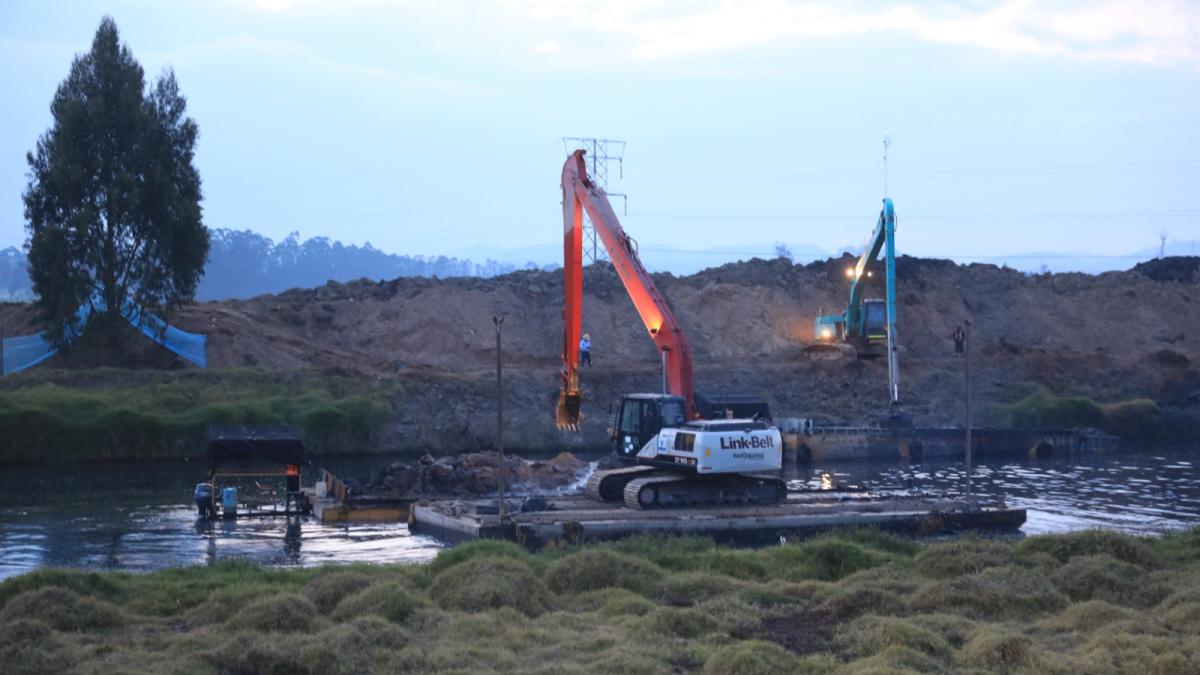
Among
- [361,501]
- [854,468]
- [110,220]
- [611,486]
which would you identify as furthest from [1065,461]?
[110,220]

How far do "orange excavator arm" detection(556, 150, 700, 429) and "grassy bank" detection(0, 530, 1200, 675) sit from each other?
980cm

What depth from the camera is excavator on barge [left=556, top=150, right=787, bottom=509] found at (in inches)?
1107

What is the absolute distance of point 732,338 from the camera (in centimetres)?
6844

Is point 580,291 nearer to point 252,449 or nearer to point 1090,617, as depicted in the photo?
point 252,449

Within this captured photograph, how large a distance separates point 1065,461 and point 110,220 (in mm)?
36219

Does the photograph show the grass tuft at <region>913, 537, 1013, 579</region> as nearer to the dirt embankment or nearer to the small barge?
the small barge

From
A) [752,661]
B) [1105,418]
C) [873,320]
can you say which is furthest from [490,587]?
[873,320]

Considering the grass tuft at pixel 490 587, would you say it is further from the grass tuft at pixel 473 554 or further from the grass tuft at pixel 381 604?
the grass tuft at pixel 473 554

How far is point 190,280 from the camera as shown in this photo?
175 feet

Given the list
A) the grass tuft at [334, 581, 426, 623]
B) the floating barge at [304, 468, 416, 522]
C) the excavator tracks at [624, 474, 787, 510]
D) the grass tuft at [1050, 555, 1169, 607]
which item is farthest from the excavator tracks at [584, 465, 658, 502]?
the grass tuft at [334, 581, 426, 623]

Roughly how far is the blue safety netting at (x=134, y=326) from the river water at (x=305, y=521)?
1133cm

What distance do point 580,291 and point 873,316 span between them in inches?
1168

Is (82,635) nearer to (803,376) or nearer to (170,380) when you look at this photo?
(170,380)

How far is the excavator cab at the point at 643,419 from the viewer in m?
29.6
